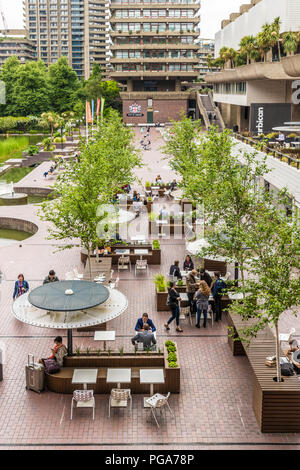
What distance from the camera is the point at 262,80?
148 feet

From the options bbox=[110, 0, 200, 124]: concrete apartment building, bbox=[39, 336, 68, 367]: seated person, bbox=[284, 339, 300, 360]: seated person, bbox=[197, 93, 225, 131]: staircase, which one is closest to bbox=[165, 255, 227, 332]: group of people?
bbox=[284, 339, 300, 360]: seated person

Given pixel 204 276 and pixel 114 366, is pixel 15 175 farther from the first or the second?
pixel 114 366

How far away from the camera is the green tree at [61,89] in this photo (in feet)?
320

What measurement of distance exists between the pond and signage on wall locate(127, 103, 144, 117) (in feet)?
234

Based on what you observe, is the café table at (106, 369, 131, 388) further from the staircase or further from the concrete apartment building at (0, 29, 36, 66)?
the concrete apartment building at (0, 29, 36, 66)

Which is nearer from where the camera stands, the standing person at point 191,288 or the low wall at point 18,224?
the standing person at point 191,288

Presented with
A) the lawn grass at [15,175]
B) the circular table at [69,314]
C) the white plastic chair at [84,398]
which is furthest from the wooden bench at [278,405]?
the lawn grass at [15,175]

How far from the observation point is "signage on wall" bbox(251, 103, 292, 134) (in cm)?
3359

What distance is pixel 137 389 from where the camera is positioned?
1247cm

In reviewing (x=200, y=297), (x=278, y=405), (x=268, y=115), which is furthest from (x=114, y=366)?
(x=268, y=115)

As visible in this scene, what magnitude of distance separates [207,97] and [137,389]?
8227 centimetres

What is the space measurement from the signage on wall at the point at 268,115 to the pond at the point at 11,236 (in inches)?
624

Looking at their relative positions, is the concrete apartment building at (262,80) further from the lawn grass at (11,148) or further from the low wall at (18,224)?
the lawn grass at (11,148)
